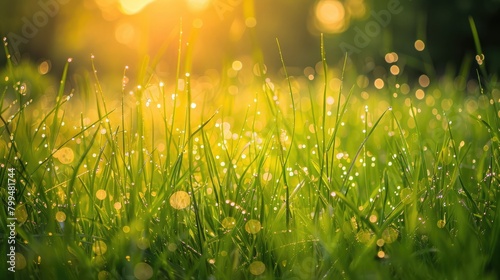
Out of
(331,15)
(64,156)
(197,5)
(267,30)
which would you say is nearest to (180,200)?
(64,156)

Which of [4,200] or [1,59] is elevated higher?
[4,200]

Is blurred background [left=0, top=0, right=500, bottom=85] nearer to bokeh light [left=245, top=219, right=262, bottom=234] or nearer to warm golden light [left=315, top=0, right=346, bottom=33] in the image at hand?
warm golden light [left=315, top=0, right=346, bottom=33]

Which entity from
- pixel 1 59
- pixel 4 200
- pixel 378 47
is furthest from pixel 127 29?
pixel 4 200

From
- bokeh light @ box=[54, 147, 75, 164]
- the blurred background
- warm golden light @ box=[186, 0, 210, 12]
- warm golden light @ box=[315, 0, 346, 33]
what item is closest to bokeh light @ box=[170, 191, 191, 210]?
bokeh light @ box=[54, 147, 75, 164]

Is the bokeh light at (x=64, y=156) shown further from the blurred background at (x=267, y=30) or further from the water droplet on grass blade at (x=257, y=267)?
the blurred background at (x=267, y=30)

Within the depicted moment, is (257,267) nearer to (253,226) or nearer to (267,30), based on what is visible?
(253,226)

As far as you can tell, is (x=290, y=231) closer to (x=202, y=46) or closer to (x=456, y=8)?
(x=456, y=8)

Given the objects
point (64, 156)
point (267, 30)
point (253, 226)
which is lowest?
point (267, 30)

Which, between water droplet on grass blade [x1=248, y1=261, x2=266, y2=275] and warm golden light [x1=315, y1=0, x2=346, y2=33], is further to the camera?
warm golden light [x1=315, y1=0, x2=346, y2=33]
